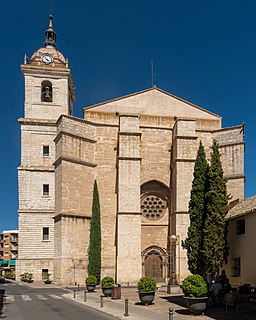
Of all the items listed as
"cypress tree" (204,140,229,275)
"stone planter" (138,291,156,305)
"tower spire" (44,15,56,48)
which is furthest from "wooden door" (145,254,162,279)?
"tower spire" (44,15,56,48)

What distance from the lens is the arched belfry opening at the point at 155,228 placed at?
32.1 metres

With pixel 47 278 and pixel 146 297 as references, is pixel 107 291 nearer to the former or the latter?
pixel 146 297

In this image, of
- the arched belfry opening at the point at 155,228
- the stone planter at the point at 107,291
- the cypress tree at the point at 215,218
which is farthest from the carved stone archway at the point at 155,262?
the cypress tree at the point at 215,218

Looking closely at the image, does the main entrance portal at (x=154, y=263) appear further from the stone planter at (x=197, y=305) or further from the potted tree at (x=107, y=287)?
the stone planter at (x=197, y=305)

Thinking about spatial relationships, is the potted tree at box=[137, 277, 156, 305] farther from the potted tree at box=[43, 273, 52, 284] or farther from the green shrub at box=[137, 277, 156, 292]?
the potted tree at box=[43, 273, 52, 284]

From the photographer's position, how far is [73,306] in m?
16.6

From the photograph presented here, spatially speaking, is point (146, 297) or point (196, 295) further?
point (146, 297)

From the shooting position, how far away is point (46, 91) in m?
36.4

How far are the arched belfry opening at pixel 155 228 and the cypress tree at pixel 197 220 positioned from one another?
985cm

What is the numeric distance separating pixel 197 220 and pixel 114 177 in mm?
11229

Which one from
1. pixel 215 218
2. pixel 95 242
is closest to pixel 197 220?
pixel 215 218

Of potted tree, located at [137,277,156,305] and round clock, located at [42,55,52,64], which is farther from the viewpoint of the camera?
round clock, located at [42,55,52,64]

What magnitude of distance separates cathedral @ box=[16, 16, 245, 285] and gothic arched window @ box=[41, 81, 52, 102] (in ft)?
0.39

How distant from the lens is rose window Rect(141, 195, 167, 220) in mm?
32781
